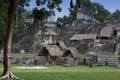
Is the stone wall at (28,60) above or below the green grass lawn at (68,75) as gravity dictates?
below

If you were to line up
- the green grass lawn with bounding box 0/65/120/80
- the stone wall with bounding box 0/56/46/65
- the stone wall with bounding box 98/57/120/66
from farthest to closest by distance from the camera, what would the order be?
the stone wall with bounding box 0/56/46/65 < the stone wall with bounding box 98/57/120/66 < the green grass lawn with bounding box 0/65/120/80

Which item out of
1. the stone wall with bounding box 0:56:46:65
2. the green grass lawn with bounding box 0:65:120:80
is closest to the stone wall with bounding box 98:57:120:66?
the stone wall with bounding box 0:56:46:65

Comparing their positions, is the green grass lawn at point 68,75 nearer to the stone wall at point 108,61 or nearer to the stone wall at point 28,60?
the stone wall at point 108,61

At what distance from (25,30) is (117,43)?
756 inches

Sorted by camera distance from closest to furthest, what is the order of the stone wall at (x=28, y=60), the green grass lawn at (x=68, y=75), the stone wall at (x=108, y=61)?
1. the green grass lawn at (x=68, y=75)
2. the stone wall at (x=108, y=61)
3. the stone wall at (x=28, y=60)

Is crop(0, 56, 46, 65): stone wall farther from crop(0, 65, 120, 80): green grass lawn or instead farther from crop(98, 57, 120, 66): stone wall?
crop(0, 65, 120, 80): green grass lawn

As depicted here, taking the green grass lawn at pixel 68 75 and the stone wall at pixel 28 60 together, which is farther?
the stone wall at pixel 28 60

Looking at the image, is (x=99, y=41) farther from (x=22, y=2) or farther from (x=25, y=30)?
(x=22, y=2)

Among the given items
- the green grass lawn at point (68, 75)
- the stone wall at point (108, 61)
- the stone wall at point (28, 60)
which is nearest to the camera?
the green grass lawn at point (68, 75)

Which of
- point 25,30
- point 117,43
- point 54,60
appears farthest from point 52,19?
point 54,60

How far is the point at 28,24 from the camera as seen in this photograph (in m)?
74.1

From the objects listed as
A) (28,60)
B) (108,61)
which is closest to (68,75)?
(108,61)

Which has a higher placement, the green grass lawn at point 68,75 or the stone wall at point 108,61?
the green grass lawn at point 68,75

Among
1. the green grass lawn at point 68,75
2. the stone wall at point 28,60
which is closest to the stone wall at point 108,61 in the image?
the stone wall at point 28,60
